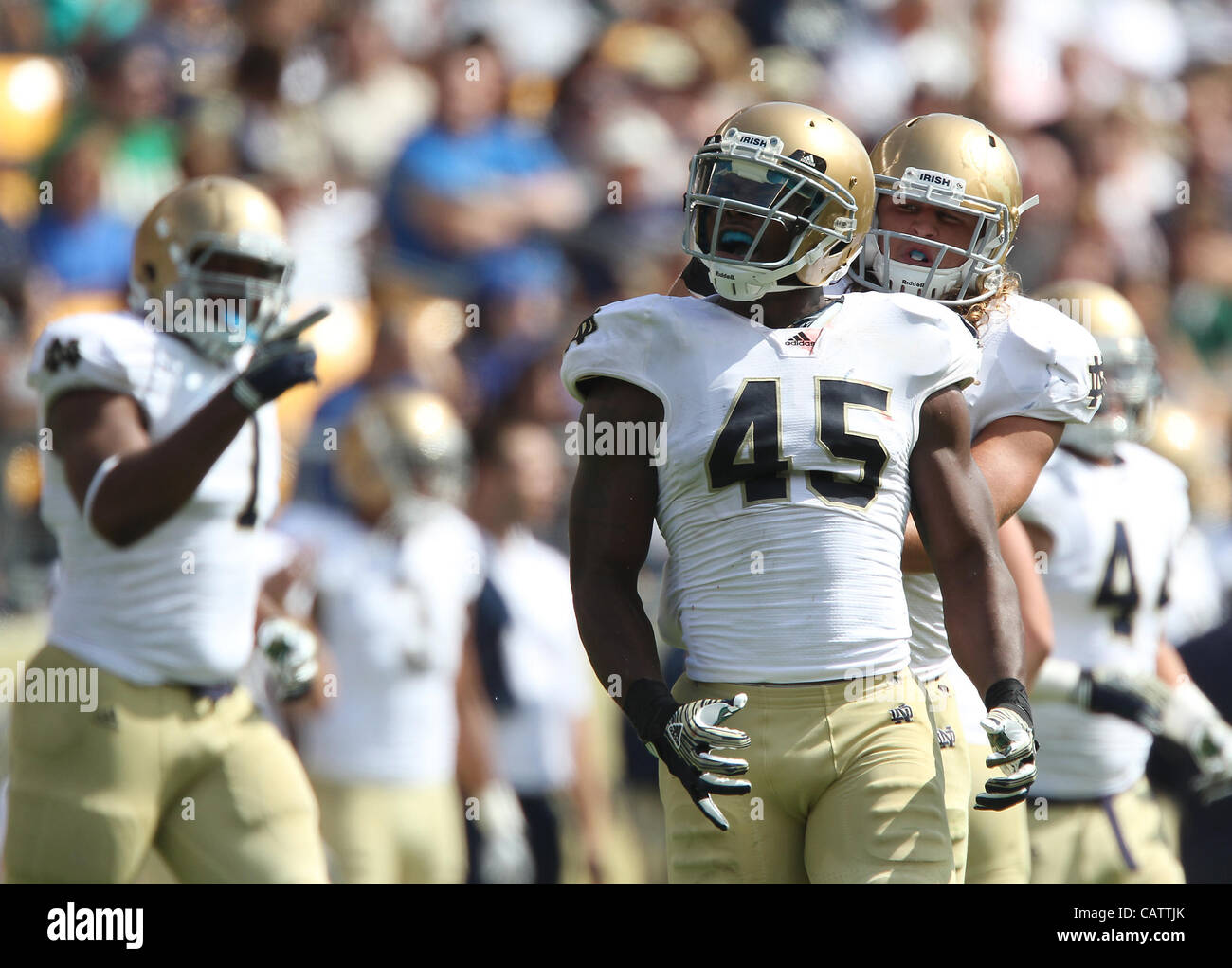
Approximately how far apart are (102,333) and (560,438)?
2.46 meters

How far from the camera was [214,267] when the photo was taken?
12.6ft

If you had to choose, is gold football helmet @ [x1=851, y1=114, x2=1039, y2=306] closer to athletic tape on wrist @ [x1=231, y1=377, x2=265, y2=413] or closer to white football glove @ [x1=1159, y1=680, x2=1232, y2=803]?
athletic tape on wrist @ [x1=231, y1=377, x2=265, y2=413]

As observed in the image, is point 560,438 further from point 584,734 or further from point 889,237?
point 889,237

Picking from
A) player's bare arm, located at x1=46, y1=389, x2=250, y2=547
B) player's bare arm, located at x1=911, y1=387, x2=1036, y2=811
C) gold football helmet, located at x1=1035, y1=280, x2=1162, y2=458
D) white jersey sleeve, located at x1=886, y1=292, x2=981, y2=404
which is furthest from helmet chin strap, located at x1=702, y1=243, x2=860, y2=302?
gold football helmet, located at x1=1035, y1=280, x2=1162, y2=458

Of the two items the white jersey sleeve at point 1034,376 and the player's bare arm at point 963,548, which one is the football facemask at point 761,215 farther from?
the white jersey sleeve at point 1034,376

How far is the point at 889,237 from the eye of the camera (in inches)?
124

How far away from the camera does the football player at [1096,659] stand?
4473 millimetres

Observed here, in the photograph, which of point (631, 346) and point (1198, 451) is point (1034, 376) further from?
point (1198, 451)

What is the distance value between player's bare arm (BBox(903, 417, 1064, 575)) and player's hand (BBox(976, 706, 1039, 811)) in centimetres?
42

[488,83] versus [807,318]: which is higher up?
[488,83]

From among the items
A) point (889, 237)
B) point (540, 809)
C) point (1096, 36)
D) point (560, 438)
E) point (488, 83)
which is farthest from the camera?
point (1096, 36)

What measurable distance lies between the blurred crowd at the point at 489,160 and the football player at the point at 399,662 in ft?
0.79

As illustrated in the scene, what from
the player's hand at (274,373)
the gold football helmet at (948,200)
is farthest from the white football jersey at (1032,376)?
the player's hand at (274,373)

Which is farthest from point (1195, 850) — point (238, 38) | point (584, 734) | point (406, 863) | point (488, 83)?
point (238, 38)
